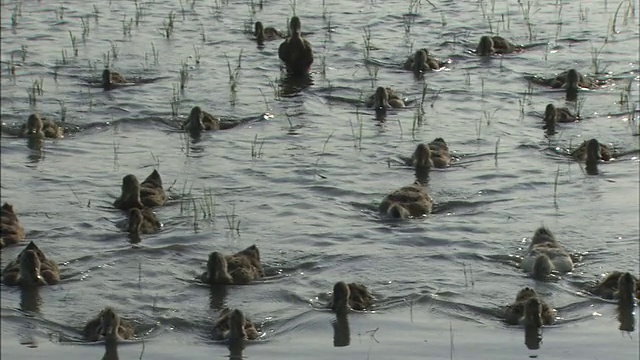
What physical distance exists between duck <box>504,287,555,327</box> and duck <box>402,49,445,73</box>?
28.1 feet

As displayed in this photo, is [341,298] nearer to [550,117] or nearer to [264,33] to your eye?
[550,117]

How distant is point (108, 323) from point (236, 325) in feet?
3.24

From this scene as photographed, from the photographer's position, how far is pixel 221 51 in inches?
894

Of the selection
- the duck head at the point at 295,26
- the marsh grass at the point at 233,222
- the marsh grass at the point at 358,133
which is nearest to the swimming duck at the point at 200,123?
the marsh grass at the point at 358,133

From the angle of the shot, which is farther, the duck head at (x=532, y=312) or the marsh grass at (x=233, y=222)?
the marsh grass at (x=233, y=222)

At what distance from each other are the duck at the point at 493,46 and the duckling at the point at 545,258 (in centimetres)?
833

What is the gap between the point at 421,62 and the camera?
69.1ft

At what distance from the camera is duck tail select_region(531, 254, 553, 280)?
13.6 meters

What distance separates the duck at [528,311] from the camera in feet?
40.1

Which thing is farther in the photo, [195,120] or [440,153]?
[195,120]

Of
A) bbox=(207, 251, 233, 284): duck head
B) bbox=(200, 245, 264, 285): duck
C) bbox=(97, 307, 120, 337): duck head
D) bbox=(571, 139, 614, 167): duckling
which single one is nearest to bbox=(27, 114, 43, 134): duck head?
bbox=(200, 245, 264, 285): duck

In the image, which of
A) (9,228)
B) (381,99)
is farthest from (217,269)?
(381,99)

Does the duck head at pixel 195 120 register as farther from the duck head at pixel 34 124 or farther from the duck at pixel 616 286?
the duck at pixel 616 286

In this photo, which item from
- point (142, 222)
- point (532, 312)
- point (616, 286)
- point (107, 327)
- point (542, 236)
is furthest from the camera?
point (142, 222)
